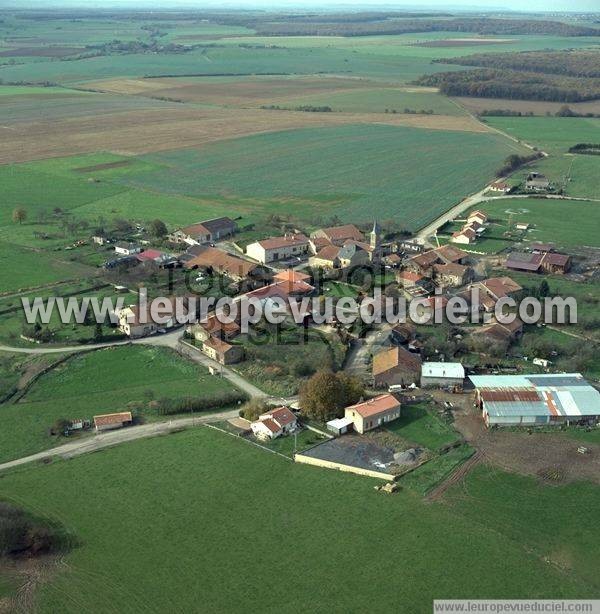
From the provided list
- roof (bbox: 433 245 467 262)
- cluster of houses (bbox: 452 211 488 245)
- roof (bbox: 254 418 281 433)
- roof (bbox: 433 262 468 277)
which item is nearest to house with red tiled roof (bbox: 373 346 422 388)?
Result: roof (bbox: 254 418 281 433)

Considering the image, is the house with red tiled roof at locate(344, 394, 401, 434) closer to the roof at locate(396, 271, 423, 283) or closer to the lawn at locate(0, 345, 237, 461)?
the lawn at locate(0, 345, 237, 461)

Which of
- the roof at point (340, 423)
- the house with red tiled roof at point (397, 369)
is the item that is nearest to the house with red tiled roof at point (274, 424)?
the roof at point (340, 423)

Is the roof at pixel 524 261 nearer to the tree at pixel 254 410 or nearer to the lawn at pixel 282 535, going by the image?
the lawn at pixel 282 535

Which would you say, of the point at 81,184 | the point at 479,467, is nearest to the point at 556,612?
the point at 479,467

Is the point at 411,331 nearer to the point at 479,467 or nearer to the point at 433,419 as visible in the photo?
the point at 433,419

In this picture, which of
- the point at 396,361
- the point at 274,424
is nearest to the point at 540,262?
the point at 396,361
